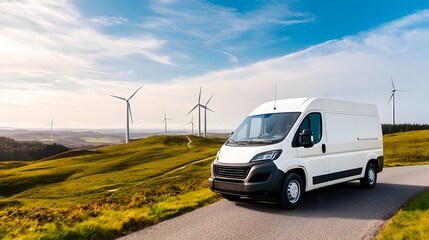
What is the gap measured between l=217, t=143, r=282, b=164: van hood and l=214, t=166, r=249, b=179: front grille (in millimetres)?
181

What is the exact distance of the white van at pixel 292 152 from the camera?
313 inches

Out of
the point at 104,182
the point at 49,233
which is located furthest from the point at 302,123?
the point at 104,182

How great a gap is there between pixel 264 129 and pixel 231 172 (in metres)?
1.68

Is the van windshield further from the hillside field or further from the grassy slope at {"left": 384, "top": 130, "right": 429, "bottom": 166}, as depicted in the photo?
the grassy slope at {"left": 384, "top": 130, "right": 429, "bottom": 166}

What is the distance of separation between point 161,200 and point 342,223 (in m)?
5.03

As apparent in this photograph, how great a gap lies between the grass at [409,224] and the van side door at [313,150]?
6.87 feet

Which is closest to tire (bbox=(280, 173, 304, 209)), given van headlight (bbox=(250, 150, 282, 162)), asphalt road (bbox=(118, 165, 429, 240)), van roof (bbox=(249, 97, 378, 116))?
asphalt road (bbox=(118, 165, 429, 240))

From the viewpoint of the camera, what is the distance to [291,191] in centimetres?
835

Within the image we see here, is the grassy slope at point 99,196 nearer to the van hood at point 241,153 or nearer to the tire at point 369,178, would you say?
the van hood at point 241,153

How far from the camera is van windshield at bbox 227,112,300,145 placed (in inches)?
337

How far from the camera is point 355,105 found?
11.2m

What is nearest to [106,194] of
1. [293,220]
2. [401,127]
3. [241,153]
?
[241,153]

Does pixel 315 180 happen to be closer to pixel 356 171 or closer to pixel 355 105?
pixel 356 171

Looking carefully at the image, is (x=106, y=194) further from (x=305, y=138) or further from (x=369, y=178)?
(x=305, y=138)
